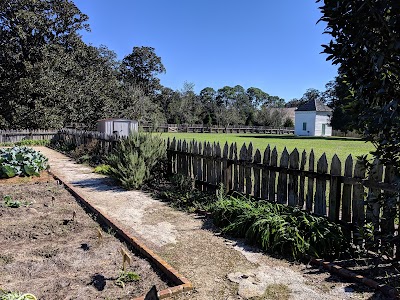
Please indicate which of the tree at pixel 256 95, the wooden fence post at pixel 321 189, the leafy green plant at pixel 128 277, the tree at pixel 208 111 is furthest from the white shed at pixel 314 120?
the tree at pixel 256 95

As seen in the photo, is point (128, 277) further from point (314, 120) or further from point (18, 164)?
point (314, 120)

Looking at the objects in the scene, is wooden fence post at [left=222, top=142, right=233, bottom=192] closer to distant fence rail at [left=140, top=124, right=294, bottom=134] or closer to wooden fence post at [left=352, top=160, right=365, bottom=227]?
wooden fence post at [left=352, top=160, right=365, bottom=227]

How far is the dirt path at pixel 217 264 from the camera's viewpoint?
112 inches

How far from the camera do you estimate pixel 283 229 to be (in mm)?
3766

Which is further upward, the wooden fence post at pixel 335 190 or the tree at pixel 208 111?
the tree at pixel 208 111

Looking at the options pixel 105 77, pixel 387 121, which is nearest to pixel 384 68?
pixel 387 121

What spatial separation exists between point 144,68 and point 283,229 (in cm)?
5770

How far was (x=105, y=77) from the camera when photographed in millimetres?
33375

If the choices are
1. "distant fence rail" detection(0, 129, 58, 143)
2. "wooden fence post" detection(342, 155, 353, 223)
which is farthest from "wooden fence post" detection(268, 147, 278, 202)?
"distant fence rail" detection(0, 129, 58, 143)

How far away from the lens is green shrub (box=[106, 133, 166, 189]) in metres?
Result: 7.23

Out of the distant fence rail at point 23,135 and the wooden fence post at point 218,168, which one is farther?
the distant fence rail at point 23,135

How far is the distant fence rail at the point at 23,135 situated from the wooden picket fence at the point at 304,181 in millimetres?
19641

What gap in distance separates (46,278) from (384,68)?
3428 mm

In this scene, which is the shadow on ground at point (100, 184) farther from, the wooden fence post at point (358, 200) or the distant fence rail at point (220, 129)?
the distant fence rail at point (220, 129)
